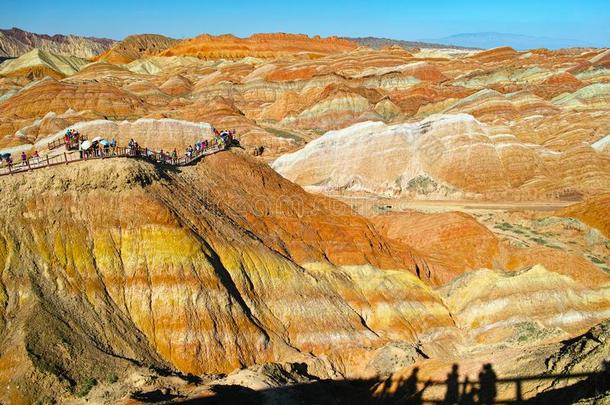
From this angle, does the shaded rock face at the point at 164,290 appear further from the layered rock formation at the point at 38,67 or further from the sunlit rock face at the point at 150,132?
the layered rock formation at the point at 38,67

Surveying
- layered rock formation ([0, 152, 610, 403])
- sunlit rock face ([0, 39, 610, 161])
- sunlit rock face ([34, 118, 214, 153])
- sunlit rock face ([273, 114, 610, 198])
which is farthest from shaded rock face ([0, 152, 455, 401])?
sunlit rock face ([0, 39, 610, 161])

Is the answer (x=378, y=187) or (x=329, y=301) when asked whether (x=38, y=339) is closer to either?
(x=329, y=301)

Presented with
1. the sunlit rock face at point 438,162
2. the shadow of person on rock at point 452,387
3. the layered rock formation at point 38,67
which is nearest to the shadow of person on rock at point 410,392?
the shadow of person on rock at point 452,387

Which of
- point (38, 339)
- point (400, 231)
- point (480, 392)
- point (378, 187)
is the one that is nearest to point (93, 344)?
point (38, 339)

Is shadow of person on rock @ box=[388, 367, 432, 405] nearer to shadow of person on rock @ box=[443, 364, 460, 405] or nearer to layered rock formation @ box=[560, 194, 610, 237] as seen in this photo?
shadow of person on rock @ box=[443, 364, 460, 405]

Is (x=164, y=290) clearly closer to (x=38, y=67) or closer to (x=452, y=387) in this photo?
(x=452, y=387)

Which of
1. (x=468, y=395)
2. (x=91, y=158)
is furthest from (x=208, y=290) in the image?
(x=468, y=395)
